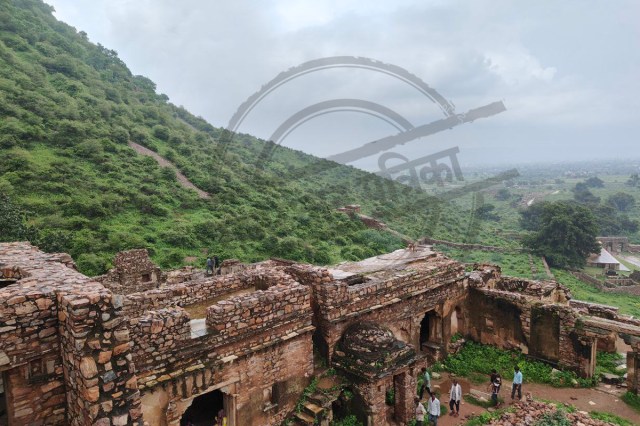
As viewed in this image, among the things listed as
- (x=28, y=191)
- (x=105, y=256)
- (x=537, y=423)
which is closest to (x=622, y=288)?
(x=537, y=423)

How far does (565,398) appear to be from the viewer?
1201 cm

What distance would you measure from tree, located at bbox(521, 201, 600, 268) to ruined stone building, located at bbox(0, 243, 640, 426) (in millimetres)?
30299

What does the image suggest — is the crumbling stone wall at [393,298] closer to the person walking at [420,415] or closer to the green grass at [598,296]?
the person walking at [420,415]

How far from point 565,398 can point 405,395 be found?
5.70 m

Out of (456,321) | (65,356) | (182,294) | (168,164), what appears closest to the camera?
(65,356)

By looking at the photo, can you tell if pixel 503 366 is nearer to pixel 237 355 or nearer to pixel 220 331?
pixel 237 355

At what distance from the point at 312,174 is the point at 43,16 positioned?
174 feet

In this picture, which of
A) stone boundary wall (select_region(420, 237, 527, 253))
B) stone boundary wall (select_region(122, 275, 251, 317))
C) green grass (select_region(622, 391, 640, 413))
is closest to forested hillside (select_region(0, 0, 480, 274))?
stone boundary wall (select_region(420, 237, 527, 253))

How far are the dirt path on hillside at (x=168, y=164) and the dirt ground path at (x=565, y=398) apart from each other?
3200 centimetres

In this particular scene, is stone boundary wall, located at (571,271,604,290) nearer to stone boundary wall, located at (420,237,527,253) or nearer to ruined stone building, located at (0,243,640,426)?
stone boundary wall, located at (420,237,527,253)

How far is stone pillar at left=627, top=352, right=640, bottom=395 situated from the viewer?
1204 centimetres

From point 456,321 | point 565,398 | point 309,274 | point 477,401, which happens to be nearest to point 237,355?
point 309,274

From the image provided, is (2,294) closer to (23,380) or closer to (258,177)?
(23,380)

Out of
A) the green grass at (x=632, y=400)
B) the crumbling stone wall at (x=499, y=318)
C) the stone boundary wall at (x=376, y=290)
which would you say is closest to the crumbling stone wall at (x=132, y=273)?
the stone boundary wall at (x=376, y=290)
